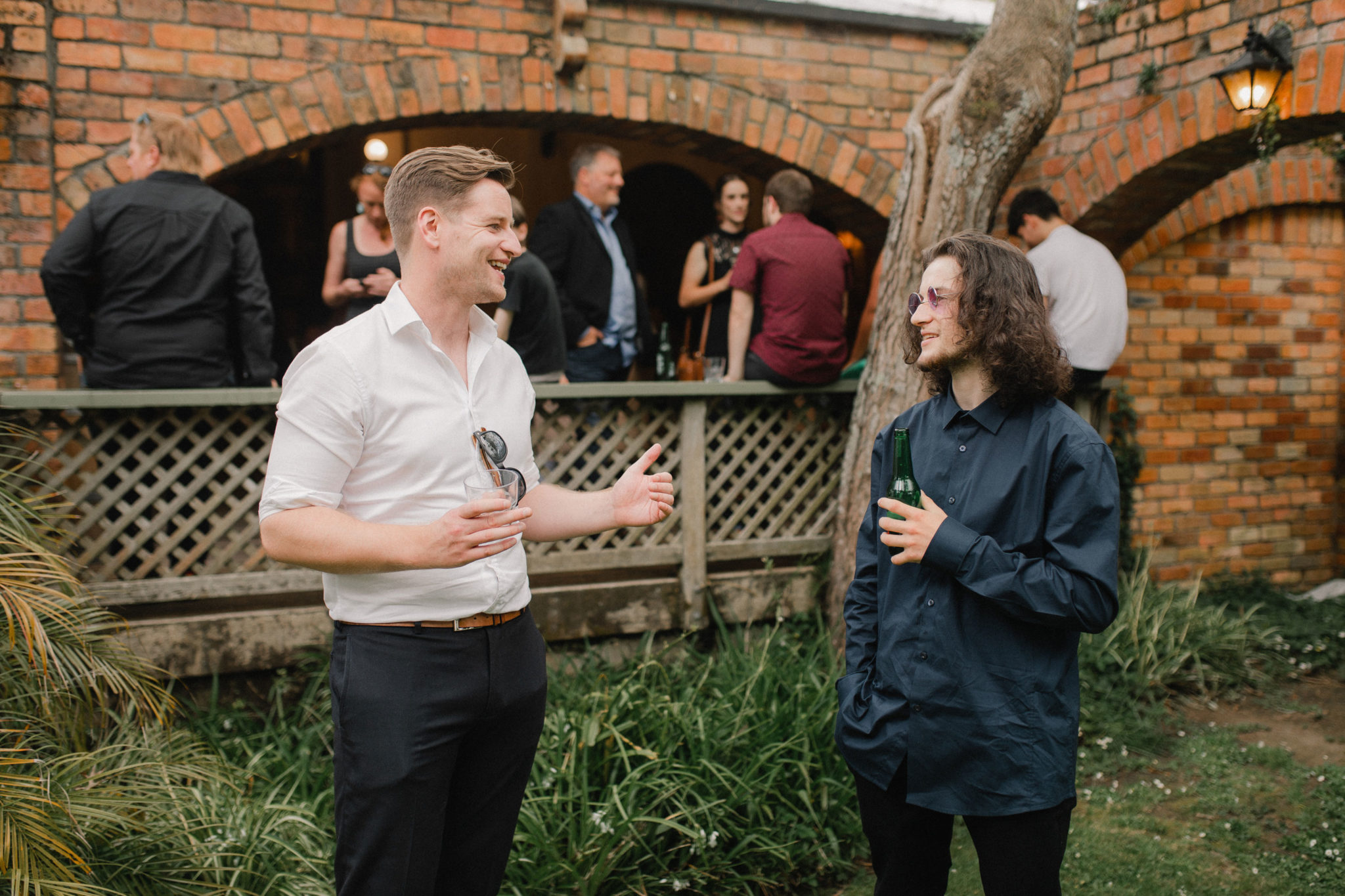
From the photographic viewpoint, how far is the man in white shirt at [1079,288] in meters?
4.85

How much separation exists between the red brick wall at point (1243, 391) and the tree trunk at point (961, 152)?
10.9ft

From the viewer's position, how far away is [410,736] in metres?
1.82

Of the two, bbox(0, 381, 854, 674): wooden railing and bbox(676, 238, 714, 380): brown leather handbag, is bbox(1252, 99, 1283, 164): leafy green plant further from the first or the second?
bbox(676, 238, 714, 380): brown leather handbag

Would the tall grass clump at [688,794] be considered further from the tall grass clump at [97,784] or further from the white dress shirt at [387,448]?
the white dress shirt at [387,448]

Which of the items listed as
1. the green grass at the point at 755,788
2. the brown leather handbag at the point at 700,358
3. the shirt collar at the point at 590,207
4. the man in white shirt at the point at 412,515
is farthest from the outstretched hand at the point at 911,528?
the shirt collar at the point at 590,207

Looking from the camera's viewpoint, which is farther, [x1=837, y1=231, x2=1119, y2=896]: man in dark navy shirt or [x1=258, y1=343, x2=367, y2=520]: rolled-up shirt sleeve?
[x1=837, y1=231, x2=1119, y2=896]: man in dark navy shirt

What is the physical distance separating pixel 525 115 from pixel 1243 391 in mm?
5617

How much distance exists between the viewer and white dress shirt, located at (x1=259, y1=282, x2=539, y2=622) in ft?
5.71

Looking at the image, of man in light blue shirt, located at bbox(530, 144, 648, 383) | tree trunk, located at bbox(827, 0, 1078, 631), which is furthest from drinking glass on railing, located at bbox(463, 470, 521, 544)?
man in light blue shirt, located at bbox(530, 144, 648, 383)

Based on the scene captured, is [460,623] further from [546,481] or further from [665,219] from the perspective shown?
[665,219]

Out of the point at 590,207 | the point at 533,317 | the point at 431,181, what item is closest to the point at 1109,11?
the point at 590,207

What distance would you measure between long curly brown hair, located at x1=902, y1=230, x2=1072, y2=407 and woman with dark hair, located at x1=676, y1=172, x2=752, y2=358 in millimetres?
3035

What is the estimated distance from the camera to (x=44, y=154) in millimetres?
4648

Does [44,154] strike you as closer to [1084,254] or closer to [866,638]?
[866,638]
